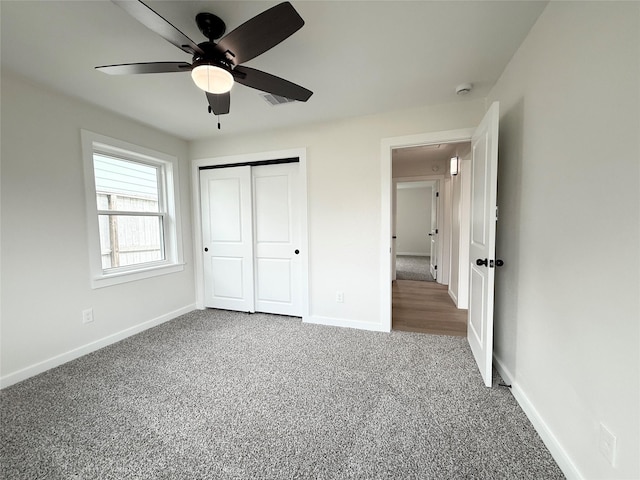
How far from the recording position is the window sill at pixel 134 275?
2.56 meters

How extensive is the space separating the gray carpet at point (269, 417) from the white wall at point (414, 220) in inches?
258

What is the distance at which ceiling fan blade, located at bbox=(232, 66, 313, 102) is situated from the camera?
4.76 ft

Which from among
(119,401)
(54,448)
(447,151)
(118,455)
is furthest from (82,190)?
(447,151)

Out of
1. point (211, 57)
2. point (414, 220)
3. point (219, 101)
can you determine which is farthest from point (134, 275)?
point (414, 220)

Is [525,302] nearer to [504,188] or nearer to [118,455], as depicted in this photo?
[504,188]

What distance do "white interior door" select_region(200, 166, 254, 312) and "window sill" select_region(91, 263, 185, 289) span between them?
0.44 meters

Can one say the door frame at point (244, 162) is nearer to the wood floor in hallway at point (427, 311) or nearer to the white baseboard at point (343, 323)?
the white baseboard at point (343, 323)

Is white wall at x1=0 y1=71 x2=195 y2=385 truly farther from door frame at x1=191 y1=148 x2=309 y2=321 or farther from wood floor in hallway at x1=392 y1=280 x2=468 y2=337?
wood floor in hallway at x1=392 y1=280 x2=468 y2=337

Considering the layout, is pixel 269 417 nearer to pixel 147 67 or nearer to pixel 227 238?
pixel 147 67

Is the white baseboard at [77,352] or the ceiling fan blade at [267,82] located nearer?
the ceiling fan blade at [267,82]

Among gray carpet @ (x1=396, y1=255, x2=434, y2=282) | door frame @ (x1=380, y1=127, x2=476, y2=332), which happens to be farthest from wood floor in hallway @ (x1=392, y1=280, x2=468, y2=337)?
gray carpet @ (x1=396, y1=255, x2=434, y2=282)

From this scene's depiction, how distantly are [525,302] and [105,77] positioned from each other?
3.47 meters

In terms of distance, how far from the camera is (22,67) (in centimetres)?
186

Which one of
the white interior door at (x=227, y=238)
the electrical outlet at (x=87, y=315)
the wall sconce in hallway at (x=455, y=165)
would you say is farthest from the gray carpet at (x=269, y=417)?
the wall sconce in hallway at (x=455, y=165)
